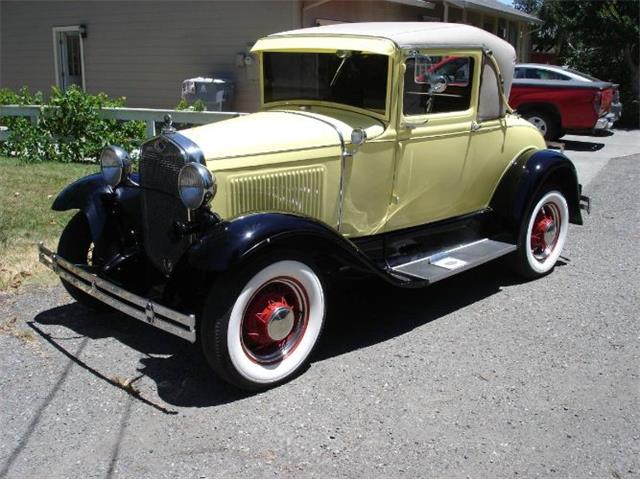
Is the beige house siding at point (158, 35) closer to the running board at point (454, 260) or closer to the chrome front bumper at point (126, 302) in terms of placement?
the running board at point (454, 260)

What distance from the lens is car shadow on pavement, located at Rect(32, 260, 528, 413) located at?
12.2 ft

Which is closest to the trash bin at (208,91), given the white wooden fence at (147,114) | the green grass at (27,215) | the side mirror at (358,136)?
the white wooden fence at (147,114)

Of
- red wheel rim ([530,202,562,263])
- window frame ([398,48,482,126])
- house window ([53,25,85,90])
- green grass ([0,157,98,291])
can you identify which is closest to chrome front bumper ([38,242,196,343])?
green grass ([0,157,98,291])

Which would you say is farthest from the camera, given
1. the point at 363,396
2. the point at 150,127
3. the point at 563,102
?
the point at 563,102

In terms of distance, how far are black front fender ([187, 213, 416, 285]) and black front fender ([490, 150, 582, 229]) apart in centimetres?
190

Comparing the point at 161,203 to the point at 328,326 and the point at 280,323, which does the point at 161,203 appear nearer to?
the point at 280,323

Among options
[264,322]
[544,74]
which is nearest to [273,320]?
[264,322]

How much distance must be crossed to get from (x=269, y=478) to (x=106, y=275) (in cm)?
179

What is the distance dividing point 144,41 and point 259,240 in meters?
11.5

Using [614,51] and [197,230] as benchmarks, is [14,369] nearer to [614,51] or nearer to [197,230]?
[197,230]

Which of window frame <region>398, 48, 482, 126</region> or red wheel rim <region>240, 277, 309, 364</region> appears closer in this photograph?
red wheel rim <region>240, 277, 309, 364</region>

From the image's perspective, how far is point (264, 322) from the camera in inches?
144

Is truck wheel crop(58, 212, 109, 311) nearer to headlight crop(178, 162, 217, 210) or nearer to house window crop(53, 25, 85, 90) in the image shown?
headlight crop(178, 162, 217, 210)

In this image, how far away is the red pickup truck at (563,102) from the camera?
13195 millimetres
